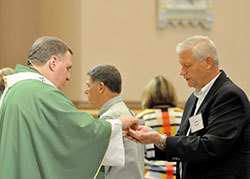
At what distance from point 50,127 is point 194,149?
2.92ft

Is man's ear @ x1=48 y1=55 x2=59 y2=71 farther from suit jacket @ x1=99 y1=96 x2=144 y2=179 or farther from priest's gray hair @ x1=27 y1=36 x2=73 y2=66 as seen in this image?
suit jacket @ x1=99 y1=96 x2=144 y2=179

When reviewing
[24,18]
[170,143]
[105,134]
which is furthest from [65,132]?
[24,18]

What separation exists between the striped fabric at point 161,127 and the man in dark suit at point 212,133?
4.25 ft

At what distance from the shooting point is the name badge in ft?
9.47

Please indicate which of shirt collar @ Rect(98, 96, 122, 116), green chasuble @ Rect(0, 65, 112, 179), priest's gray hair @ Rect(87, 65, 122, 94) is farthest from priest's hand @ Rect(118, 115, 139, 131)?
priest's gray hair @ Rect(87, 65, 122, 94)

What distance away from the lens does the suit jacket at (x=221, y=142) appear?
108 inches

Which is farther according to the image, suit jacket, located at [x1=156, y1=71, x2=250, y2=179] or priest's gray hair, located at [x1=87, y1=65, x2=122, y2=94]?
priest's gray hair, located at [x1=87, y1=65, x2=122, y2=94]

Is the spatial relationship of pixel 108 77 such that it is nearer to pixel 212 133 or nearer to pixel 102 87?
pixel 102 87

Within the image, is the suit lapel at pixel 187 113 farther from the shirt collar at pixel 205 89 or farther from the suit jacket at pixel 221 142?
the suit jacket at pixel 221 142

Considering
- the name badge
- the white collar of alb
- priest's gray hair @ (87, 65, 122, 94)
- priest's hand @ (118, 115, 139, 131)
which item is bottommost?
priest's hand @ (118, 115, 139, 131)

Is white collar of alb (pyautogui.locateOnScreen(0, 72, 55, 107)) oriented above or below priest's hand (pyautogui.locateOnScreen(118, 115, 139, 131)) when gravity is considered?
above

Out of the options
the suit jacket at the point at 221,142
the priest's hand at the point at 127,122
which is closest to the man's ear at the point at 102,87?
the priest's hand at the point at 127,122

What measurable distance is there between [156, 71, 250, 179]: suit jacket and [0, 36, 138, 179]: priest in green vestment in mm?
450

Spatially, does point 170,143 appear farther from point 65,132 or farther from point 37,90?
point 37,90
